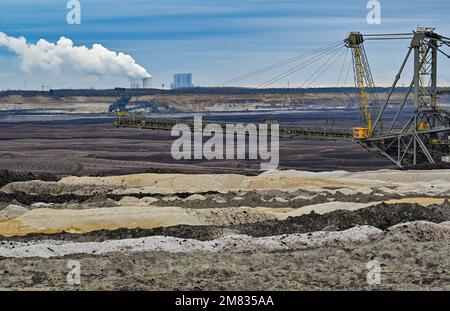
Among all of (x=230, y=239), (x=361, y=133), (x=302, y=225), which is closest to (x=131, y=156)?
(x=361, y=133)

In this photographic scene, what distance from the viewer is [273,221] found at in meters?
32.1

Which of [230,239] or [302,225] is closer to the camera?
[230,239]

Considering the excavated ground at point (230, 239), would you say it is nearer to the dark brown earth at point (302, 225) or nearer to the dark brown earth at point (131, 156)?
the dark brown earth at point (302, 225)

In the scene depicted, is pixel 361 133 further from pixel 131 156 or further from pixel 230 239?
pixel 131 156

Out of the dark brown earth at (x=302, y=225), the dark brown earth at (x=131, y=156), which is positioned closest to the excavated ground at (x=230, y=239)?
the dark brown earth at (x=302, y=225)

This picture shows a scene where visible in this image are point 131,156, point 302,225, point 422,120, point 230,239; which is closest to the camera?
point 230,239

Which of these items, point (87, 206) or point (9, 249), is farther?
point (87, 206)

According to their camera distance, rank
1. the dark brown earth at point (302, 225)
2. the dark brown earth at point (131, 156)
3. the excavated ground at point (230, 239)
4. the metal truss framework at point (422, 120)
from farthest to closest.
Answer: the dark brown earth at point (131, 156)
the metal truss framework at point (422, 120)
the dark brown earth at point (302, 225)
the excavated ground at point (230, 239)

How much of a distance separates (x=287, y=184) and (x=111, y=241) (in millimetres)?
22003

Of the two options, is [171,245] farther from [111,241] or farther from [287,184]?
[287,184]

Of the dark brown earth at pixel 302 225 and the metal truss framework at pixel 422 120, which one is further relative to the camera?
the metal truss framework at pixel 422 120

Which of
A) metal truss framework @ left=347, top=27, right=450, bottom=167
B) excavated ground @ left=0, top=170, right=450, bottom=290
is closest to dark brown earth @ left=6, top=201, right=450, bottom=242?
excavated ground @ left=0, top=170, right=450, bottom=290

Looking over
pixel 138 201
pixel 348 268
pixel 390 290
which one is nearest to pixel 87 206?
pixel 138 201

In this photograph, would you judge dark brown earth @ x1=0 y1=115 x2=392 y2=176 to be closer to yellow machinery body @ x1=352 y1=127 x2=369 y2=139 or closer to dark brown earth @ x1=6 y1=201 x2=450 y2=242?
yellow machinery body @ x1=352 y1=127 x2=369 y2=139
